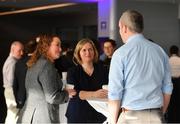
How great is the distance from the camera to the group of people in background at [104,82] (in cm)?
262

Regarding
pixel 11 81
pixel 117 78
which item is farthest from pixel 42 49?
pixel 11 81

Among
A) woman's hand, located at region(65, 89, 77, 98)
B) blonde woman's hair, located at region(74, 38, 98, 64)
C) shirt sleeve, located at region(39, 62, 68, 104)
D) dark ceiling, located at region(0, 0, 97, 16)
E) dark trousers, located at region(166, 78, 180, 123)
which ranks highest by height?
dark ceiling, located at region(0, 0, 97, 16)

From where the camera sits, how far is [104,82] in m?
3.67

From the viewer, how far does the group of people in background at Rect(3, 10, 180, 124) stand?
262cm

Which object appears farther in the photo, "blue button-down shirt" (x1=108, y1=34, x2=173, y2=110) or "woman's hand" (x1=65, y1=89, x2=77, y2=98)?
"woman's hand" (x1=65, y1=89, x2=77, y2=98)

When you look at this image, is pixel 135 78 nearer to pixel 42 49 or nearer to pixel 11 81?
pixel 42 49

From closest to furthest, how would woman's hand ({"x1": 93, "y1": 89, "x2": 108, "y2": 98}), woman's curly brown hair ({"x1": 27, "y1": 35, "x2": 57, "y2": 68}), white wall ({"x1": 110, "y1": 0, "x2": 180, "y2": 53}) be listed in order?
woman's curly brown hair ({"x1": 27, "y1": 35, "x2": 57, "y2": 68}) → woman's hand ({"x1": 93, "y1": 89, "x2": 108, "y2": 98}) → white wall ({"x1": 110, "y1": 0, "x2": 180, "y2": 53})

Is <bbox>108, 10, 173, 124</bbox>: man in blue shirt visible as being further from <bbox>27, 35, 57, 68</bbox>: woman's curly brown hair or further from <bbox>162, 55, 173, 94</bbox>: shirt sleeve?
<bbox>27, 35, 57, 68</bbox>: woman's curly brown hair

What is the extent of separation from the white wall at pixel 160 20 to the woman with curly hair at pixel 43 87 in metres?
6.22

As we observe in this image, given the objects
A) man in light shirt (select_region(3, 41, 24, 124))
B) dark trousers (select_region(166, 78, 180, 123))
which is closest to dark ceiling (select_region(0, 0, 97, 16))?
man in light shirt (select_region(3, 41, 24, 124))

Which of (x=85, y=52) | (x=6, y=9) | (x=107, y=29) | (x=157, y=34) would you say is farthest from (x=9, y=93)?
(x=6, y=9)

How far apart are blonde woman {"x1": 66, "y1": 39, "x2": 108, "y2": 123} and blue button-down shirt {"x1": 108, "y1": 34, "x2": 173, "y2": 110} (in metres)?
0.92

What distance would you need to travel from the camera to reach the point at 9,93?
6.20 m

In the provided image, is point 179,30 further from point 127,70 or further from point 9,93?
point 127,70
